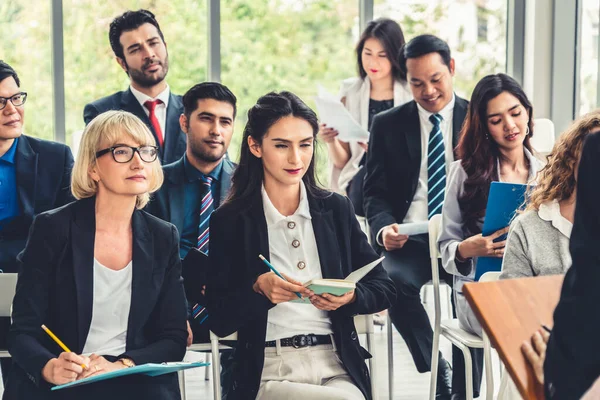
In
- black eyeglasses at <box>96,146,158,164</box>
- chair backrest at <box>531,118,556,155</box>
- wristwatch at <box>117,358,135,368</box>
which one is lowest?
wristwatch at <box>117,358,135,368</box>

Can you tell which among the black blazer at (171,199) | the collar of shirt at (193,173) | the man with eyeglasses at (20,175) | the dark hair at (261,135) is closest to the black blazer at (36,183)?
the man with eyeglasses at (20,175)

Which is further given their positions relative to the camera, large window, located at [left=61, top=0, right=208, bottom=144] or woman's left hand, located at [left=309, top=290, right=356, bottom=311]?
large window, located at [left=61, top=0, right=208, bottom=144]

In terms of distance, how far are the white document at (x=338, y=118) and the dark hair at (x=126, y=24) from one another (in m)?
1.02

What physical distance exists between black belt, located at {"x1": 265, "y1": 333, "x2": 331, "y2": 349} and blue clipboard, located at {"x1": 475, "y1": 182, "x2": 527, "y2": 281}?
802 mm

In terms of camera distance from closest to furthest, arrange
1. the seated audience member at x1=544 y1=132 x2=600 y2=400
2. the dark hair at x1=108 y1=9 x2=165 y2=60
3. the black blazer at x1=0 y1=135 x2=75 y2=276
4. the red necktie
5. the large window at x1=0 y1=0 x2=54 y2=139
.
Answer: the seated audience member at x1=544 y1=132 x2=600 y2=400
the black blazer at x1=0 y1=135 x2=75 y2=276
the red necktie
the dark hair at x1=108 y1=9 x2=165 y2=60
the large window at x1=0 y1=0 x2=54 y2=139

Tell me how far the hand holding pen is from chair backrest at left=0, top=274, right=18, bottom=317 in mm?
836

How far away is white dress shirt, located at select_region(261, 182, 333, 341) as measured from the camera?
2750mm

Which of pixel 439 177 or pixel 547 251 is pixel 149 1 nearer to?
pixel 439 177

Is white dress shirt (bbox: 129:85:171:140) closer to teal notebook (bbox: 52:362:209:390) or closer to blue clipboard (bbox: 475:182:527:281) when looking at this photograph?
blue clipboard (bbox: 475:182:527:281)

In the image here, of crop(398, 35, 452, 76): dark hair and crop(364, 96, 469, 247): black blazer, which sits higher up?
crop(398, 35, 452, 76): dark hair

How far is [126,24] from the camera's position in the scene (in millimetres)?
4668

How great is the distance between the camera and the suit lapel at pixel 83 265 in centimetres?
253

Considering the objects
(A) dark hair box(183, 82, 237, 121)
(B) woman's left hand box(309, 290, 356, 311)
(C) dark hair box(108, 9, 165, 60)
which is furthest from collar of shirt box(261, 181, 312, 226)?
(C) dark hair box(108, 9, 165, 60)

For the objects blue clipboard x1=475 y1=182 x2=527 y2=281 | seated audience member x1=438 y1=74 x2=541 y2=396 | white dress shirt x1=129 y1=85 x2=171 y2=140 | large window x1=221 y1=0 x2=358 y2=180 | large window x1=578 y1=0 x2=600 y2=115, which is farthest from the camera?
large window x1=221 y1=0 x2=358 y2=180
